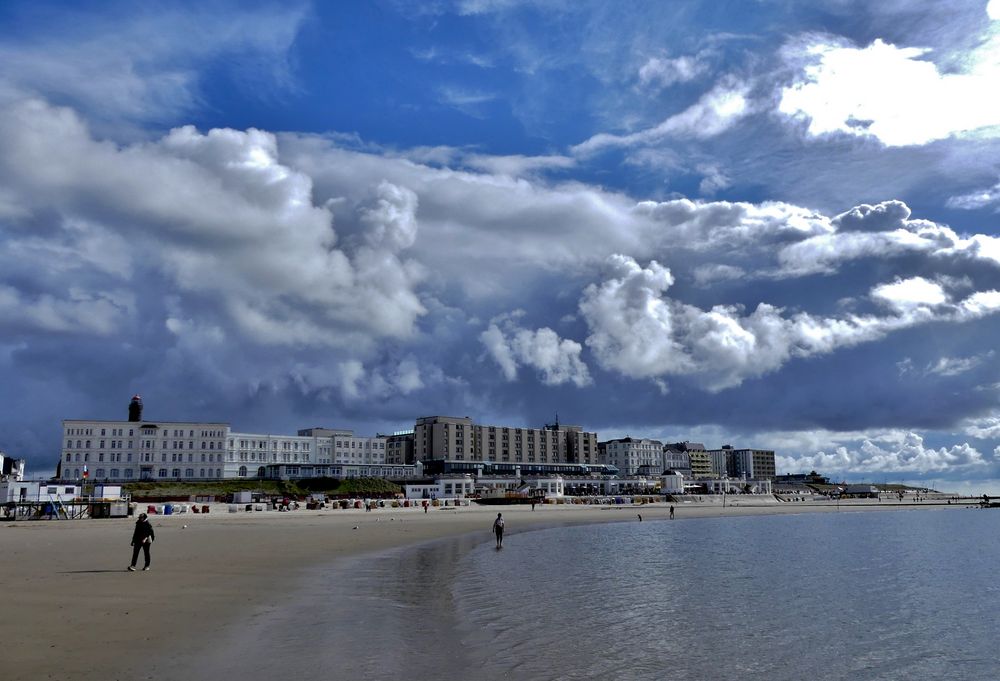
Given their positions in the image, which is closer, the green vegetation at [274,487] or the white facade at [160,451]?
the green vegetation at [274,487]

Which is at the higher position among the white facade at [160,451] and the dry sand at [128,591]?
the white facade at [160,451]

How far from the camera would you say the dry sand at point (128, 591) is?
15.0 m

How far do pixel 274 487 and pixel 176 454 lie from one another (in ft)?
79.0

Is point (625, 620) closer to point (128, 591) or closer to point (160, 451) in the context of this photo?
point (128, 591)

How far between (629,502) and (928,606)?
130779mm

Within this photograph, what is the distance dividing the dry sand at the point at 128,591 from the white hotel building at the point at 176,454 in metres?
109

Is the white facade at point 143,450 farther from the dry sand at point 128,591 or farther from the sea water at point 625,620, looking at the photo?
the sea water at point 625,620

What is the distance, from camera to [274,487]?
155500mm

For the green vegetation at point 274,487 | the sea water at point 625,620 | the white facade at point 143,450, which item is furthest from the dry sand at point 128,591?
the white facade at point 143,450

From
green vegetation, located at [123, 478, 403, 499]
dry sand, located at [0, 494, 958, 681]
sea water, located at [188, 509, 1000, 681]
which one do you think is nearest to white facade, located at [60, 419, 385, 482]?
green vegetation, located at [123, 478, 403, 499]

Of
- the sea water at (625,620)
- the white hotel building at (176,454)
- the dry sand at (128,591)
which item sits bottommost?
the sea water at (625,620)

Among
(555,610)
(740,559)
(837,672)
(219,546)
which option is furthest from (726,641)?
(219,546)

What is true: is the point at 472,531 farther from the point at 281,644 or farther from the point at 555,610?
the point at 281,644

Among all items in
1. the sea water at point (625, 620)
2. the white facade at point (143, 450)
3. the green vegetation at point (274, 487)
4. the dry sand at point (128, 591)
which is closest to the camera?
the dry sand at point (128, 591)
